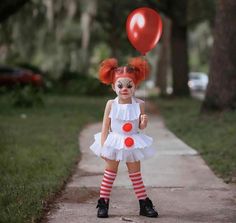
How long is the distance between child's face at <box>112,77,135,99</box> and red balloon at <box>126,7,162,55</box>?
2.54ft

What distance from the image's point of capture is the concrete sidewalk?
571 cm

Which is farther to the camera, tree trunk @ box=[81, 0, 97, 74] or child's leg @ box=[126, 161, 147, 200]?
tree trunk @ box=[81, 0, 97, 74]

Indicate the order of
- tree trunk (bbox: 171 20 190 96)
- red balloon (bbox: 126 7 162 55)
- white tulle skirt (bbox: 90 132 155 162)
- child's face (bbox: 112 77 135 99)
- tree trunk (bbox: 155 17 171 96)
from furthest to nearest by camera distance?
tree trunk (bbox: 155 17 171 96) → tree trunk (bbox: 171 20 190 96) → red balloon (bbox: 126 7 162 55) → child's face (bbox: 112 77 135 99) → white tulle skirt (bbox: 90 132 155 162)

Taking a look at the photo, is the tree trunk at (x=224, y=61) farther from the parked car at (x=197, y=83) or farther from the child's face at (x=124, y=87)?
the parked car at (x=197, y=83)

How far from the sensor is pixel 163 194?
22.1 feet

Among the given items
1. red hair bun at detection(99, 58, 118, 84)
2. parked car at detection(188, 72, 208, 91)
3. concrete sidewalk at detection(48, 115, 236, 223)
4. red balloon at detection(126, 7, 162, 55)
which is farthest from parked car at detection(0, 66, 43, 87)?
red hair bun at detection(99, 58, 118, 84)

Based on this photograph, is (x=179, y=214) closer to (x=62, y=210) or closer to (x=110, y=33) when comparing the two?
(x=62, y=210)

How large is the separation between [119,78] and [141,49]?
2.67ft

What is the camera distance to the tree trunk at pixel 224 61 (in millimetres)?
13547

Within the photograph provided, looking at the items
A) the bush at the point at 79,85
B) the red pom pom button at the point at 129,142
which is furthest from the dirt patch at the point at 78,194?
the bush at the point at 79,85

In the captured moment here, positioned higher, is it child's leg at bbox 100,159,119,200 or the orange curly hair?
the orange curly hair

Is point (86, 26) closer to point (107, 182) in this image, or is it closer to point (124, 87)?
point (124, 87)

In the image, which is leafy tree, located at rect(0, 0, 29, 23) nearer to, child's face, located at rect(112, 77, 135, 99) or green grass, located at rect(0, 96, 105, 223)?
green grass, located at rect(0, 96, 105, 223)

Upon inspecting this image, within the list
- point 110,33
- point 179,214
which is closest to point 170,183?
point 179,214
